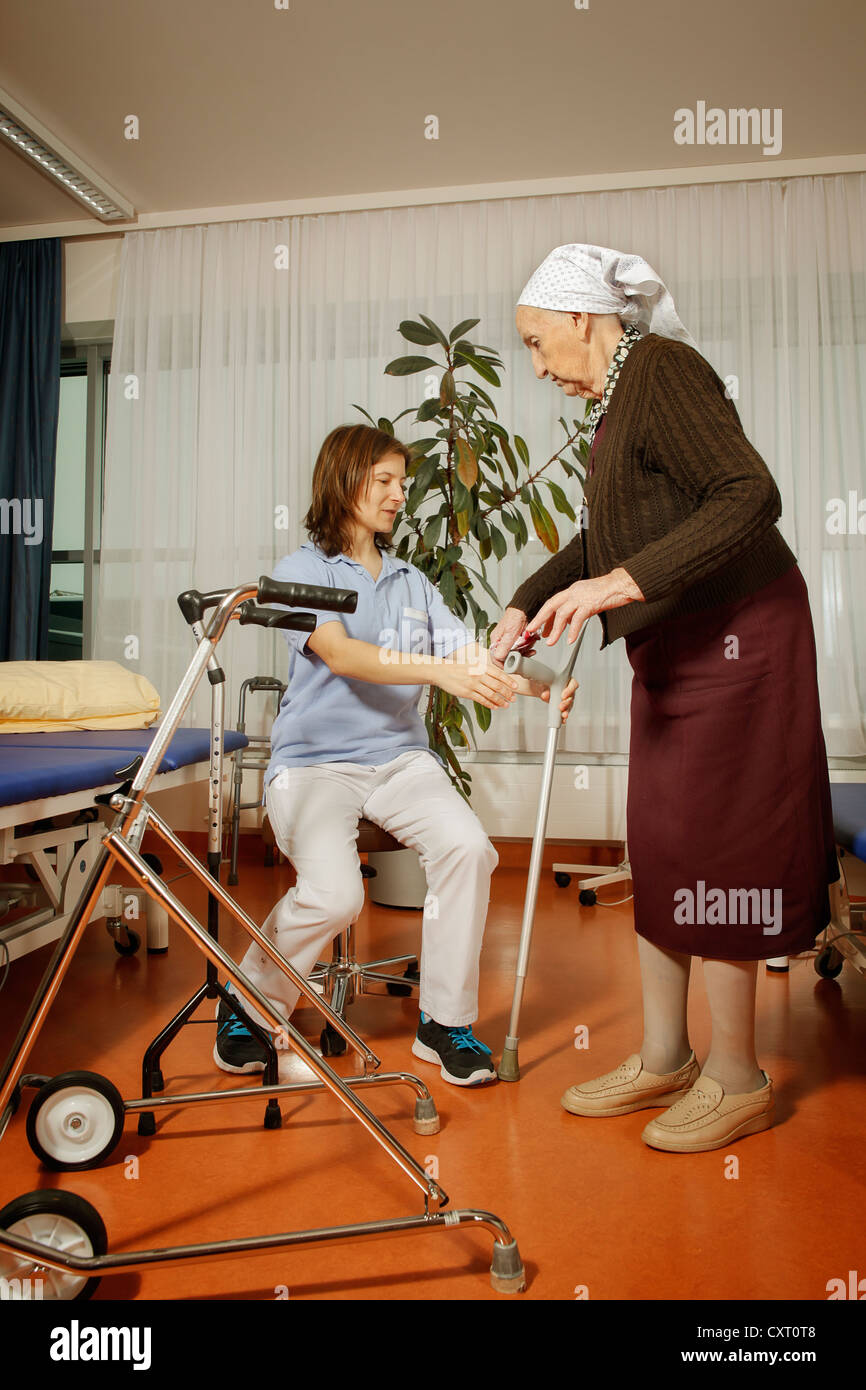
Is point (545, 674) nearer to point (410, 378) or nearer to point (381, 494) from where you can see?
point (381, 494)

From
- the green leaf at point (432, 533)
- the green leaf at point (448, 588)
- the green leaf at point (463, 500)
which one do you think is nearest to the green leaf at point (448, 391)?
the green leaf at point (463, 500)

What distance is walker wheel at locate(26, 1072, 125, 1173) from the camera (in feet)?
4.80

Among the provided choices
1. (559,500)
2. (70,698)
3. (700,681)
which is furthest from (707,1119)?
(70,698)

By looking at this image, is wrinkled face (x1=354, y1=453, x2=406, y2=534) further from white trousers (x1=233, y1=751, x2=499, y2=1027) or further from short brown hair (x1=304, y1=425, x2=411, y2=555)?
white trousers (x1=233, y1=751, x2=499, y2=1027)

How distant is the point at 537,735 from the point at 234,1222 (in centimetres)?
300

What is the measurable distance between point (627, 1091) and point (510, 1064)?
25cm

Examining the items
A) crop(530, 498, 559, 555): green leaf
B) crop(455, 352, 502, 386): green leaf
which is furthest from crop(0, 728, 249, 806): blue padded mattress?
crop(455, 352, 502, 386): green leaf

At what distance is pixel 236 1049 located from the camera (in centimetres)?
190

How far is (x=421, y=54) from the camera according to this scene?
3.47 m

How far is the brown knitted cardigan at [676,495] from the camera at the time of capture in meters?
1.37

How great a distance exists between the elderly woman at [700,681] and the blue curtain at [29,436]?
144 inches

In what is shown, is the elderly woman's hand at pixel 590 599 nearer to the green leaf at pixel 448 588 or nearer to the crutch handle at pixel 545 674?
the crutch handle at pixel 545 674

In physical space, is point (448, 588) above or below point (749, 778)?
above

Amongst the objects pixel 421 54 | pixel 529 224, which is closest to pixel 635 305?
pixel 421 54
